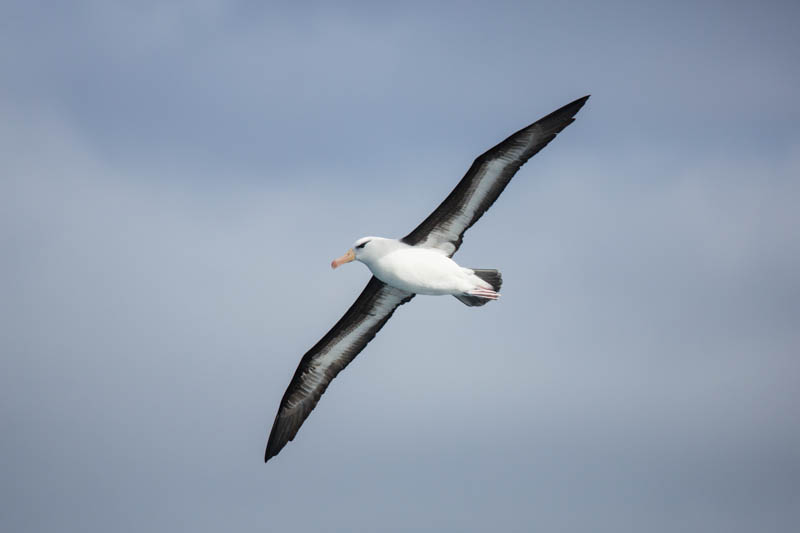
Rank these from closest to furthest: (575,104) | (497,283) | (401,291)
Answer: (575,104)
(497,283)
(401,291)

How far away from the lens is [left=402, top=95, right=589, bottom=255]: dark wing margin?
15859 mm

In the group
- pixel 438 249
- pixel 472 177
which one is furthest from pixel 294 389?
pixel 472 177

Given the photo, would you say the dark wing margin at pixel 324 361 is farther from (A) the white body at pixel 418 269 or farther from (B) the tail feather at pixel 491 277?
(B) the tail feather at pixel 491 277

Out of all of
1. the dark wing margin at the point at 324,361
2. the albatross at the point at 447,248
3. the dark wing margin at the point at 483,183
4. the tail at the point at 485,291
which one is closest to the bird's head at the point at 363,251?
the albatross at the point at 447,248

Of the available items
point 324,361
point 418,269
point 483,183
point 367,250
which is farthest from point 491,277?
point 324,361

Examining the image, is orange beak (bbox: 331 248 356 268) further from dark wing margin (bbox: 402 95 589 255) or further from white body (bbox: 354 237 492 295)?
dark wing margin (bbox: 402 95 589 255)

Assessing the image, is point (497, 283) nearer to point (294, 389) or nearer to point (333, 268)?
point (333, 268)

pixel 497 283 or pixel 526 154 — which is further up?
pixel 526 154

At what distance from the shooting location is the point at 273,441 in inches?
742

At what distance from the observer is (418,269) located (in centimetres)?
1658

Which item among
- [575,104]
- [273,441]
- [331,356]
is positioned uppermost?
[575,104]

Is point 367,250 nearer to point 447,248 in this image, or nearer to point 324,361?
point 447,248

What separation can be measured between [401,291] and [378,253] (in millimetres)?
1481

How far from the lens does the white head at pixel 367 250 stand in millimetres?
16891
